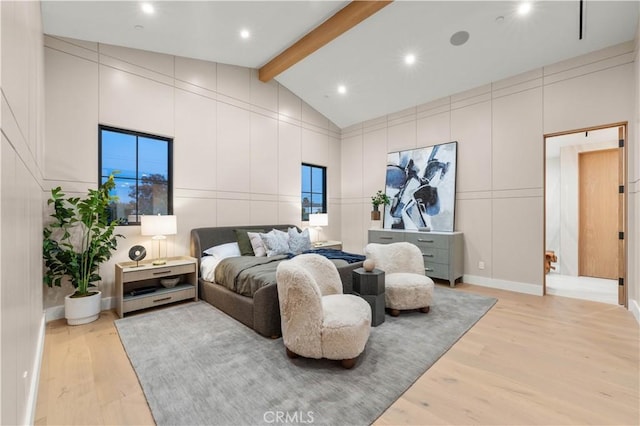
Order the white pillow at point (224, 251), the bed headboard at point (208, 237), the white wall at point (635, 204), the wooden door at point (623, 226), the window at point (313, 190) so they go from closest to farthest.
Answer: the white wall at point (635, 204) < the wooden door at point (623, 226) < the white pillow at point (224, 251) < the bed headboard at point (208, 237) < the window at point (313, 190)

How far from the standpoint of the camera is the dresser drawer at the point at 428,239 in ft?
15.0

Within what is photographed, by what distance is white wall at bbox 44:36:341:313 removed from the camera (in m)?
3.24

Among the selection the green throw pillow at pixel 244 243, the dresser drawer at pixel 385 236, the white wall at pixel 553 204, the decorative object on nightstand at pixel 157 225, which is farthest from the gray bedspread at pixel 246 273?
the white wall at pixel 553 204

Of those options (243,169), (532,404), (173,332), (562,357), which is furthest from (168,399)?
(243,169)

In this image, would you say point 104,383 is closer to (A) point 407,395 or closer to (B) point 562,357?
(A) point 407,395

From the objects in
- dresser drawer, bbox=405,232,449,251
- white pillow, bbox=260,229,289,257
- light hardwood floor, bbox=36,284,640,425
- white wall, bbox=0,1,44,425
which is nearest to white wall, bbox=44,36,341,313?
white pillow, bbox=260,229,289,257

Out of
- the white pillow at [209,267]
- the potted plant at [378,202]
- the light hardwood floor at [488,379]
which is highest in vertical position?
the potted plant at [378,202]

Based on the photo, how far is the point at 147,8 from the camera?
9.71 ft

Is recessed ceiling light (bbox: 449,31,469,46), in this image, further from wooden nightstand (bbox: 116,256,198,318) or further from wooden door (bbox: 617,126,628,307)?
wooden nightstand (bbox: 116,256,198,318)

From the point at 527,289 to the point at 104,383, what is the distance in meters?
5.11

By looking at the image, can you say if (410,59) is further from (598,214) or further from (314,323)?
(598,214)

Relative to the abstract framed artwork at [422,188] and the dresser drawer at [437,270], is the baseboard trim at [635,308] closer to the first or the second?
the dresser drawer at [437,270]

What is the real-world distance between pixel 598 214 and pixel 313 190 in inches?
213

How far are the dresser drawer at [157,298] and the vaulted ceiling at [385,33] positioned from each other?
310 cm
